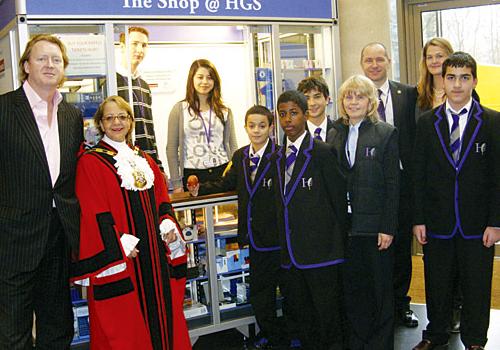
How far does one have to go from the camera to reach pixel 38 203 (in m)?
3.04

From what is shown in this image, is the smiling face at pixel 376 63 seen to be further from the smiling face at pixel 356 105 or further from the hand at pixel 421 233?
the hand at pixel 421 233

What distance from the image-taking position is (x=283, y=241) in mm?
3625

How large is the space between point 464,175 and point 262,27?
5.88ft

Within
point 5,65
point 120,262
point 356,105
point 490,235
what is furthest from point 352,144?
point 5,65

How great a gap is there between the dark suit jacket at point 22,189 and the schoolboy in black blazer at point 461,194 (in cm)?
201

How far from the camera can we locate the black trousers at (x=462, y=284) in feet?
11.9

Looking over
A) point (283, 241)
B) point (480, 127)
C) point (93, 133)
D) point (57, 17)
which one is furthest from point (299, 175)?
point (57, 17)

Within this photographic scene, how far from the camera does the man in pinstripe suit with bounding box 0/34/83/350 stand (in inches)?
119

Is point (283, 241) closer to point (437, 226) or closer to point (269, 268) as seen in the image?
point (269, 268)

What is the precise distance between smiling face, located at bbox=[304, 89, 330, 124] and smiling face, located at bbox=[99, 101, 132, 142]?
1180 millimetres

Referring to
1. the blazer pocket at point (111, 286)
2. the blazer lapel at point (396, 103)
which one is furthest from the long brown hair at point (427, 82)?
the blazer pocket at point (111, 286)

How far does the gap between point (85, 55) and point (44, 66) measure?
876 millimetres

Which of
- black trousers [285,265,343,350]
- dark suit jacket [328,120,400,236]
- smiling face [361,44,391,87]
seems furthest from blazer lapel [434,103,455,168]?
black trousers [285,265,343,350]

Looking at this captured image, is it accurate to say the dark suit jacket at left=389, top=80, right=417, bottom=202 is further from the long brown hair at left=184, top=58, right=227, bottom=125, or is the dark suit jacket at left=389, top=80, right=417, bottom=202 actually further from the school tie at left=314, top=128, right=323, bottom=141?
the long brown hair at left=184, top=58, right=227, bottom=125
